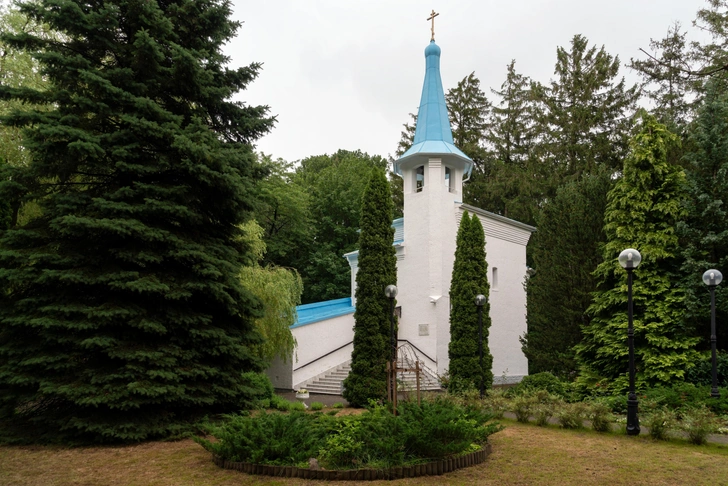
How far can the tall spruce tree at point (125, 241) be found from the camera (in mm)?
8789

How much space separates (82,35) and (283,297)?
10.5 metres

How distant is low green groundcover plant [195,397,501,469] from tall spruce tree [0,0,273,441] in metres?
2.31

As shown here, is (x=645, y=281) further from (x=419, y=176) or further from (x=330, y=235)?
(x=330, y=235)

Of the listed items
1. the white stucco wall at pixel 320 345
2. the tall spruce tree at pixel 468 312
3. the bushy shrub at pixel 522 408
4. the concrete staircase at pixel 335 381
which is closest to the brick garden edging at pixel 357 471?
the bushy shrub at pixel 522 408

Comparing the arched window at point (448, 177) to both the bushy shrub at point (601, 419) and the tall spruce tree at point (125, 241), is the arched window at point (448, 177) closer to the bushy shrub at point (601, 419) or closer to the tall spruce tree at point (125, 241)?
the tall spruce tree at point (125, 241)

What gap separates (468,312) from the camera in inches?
695

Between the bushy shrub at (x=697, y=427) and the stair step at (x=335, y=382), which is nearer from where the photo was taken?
the bushy shrub at (x=697, y=427)

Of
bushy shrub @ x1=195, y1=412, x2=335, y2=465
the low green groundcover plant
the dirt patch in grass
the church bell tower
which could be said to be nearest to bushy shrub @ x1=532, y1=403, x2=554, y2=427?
the dirt patch in grass

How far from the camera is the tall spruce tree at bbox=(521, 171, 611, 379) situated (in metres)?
16.5

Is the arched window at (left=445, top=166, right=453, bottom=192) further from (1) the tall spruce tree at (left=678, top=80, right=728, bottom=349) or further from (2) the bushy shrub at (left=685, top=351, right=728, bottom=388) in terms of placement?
(2) the bushy shrub at (left=685, top=351, right=728, bottom=388)

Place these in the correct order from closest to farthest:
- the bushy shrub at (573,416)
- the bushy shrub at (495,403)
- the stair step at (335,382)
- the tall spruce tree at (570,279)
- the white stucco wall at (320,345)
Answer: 1. the bushy shrub at (573,416)
2. the bushy shrub at (495,403)
3. the tall spruce tree at (570,279)
4. the stair step at (335,382)
5. the white stucco wall at (320,345)

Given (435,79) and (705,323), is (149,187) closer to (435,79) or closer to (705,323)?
(705,323)

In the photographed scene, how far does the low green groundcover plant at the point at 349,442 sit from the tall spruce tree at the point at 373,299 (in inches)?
291

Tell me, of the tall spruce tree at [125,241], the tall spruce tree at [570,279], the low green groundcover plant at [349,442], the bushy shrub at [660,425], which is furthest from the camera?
the tall spruce tree at [570,279]
